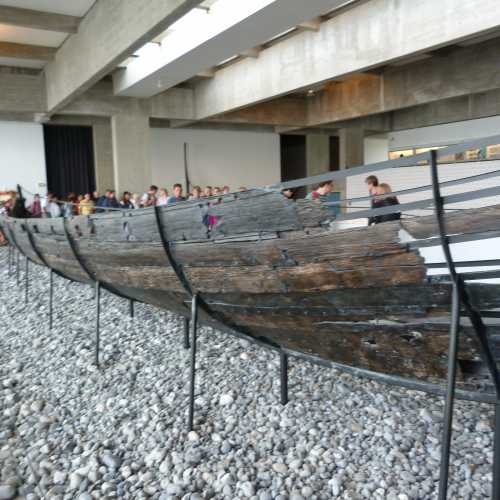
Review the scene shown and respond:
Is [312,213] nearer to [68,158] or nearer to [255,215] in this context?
[255,215]

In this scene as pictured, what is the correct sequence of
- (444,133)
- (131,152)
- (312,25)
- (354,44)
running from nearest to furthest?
(354,44), (312,25), (131,152), (444,133)

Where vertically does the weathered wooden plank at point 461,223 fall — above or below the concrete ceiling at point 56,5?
below

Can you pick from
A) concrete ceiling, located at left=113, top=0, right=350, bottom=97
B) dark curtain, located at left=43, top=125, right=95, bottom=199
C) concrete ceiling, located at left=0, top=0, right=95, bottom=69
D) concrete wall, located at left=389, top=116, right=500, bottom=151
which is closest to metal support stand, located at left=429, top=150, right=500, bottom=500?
concrete ceiling, located at left=113, top=0, right=350, bottom=97

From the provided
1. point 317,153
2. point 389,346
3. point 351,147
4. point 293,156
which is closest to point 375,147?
point 317,153

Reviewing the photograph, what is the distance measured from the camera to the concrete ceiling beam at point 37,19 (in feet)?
26.2

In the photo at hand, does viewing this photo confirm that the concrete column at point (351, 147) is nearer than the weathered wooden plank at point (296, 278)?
No

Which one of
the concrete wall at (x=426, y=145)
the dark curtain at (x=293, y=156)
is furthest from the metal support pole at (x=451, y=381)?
the dark curtain at (x=293, y=156)

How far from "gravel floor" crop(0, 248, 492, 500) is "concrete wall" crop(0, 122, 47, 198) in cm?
1178

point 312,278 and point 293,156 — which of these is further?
point 293,156

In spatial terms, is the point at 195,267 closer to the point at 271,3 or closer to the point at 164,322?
the point at 164,322

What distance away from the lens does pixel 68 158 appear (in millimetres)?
15438

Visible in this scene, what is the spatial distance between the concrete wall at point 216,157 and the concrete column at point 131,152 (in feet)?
12.4

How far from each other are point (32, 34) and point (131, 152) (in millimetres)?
3828

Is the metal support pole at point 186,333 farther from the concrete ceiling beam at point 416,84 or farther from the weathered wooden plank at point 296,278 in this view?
the concrete ceiling beam at point 416,84
